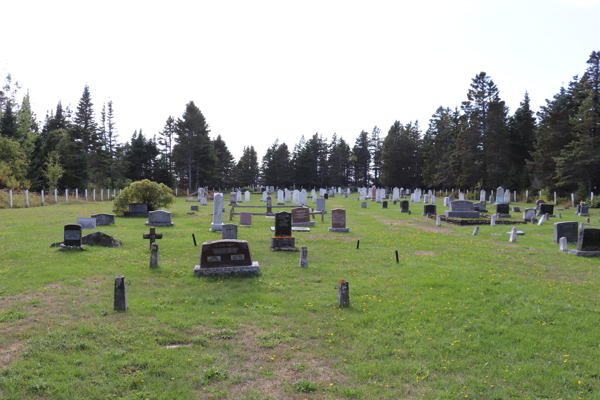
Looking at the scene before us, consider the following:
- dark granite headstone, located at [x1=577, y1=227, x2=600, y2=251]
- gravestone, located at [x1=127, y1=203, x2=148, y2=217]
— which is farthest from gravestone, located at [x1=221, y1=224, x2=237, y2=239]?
gravestone, located at [x1=127, y1=203, x2=148, y2=217]

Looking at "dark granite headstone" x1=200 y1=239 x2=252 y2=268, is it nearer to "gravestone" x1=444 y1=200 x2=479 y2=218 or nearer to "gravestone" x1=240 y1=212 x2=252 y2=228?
"gravestone" x1=240 y1=212 x2=252 y2=228

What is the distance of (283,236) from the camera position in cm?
1555

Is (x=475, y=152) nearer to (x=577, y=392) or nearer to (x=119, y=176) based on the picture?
(x=119, y=176)

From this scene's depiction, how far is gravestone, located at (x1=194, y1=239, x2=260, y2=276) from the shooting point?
10.7 metres

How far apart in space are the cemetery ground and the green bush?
14.6 meters

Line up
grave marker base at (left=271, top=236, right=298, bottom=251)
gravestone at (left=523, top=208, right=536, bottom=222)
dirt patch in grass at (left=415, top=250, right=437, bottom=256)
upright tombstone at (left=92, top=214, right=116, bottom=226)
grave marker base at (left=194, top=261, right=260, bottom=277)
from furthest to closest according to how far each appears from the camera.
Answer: gravestone at (left=523, top=208, right=536, bottom=222), upright tombstone at (left=92, top=214, right=116, bottom=226), grave marker base at (left=271, top=236, right=298, bottom=251), dirt patch in grass at (left=415, top=250, right=437, bottom=256), grave marker base at (left=194, top=261, right=260, bottom=277)

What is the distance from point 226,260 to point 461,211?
22497mm

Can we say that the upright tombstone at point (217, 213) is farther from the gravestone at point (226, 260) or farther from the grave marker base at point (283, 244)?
the gravestone at point (226, 260)

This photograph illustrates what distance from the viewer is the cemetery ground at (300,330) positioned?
5113mm

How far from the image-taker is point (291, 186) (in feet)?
326

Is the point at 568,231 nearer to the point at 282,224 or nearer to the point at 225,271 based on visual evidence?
the point at 282,224

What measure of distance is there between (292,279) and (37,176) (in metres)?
48.7

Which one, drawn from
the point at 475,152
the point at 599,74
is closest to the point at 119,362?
the point at 599,74

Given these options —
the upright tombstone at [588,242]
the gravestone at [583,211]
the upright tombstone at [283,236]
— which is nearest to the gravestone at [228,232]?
the upright tombstone at [283,236]
